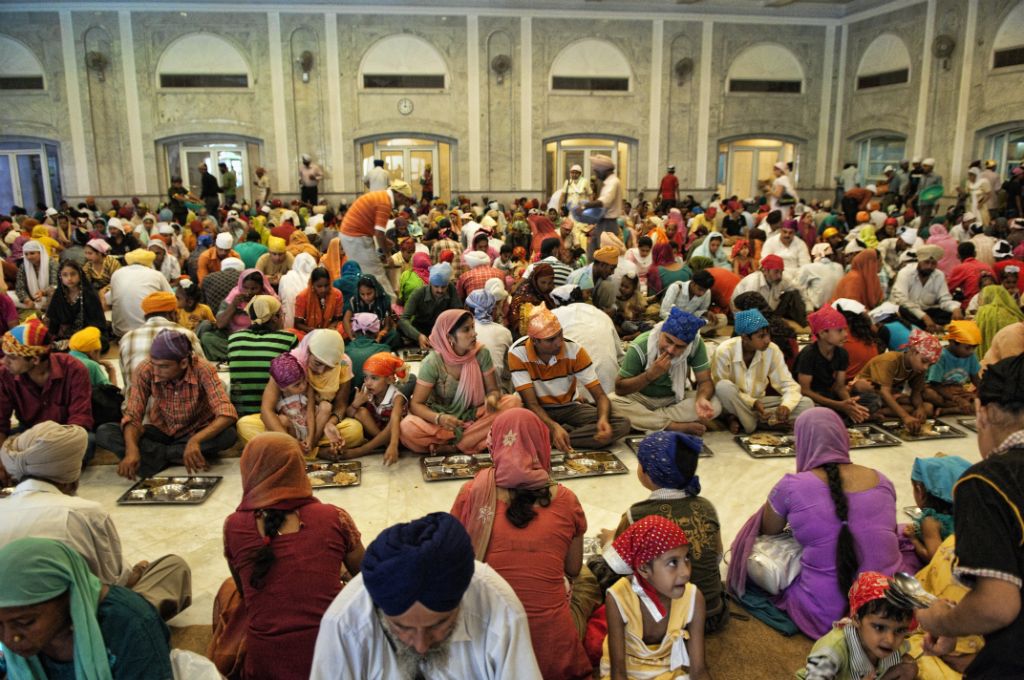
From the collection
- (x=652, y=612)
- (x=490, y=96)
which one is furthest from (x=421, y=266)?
(x=490, y=96)

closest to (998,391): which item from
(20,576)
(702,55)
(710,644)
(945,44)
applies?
(710,644)

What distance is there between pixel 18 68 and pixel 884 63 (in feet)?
61.5

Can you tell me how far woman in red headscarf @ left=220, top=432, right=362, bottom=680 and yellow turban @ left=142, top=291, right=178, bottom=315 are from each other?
2797mm

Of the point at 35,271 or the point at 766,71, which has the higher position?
the point at 766,71

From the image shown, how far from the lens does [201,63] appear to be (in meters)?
15.8

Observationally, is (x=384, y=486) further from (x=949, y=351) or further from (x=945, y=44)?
(x=945, y=44)

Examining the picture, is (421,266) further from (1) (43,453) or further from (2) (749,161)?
(2) (749,161)

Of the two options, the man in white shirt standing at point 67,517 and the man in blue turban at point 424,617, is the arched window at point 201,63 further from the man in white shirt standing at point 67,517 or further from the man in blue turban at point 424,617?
the man in blue turban at point 424,617

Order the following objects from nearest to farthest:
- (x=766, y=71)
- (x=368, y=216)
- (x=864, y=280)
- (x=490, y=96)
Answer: (x=368, y=216)
(x=864, y=280)
(x=490, y=96)
(x=766, y=71)

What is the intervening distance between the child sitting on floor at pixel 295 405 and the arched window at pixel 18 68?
15.6 metres

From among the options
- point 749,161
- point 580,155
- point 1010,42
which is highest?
point 1010,42

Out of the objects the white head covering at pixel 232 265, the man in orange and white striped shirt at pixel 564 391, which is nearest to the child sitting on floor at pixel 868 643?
the man in orange and white striped shirt at pixel 564 391

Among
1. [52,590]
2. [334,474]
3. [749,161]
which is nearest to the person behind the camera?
[52,590]

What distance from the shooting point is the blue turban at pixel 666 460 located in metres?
2.44
